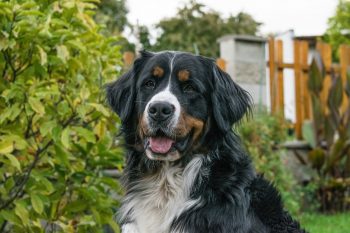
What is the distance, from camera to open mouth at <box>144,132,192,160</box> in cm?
379

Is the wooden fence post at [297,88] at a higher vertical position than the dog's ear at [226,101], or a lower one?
lower

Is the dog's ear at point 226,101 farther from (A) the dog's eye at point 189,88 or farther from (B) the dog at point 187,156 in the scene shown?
(A) the dog's eye at point 189,88

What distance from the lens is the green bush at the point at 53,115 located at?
13.8ft

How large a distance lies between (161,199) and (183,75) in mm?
808

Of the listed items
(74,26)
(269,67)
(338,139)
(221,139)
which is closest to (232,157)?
(221,139)

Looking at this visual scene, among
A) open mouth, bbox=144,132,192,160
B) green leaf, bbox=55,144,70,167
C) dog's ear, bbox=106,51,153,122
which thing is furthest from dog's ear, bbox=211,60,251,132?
green leaf, bbox=55,144,70,167

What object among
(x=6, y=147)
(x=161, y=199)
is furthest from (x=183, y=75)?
(x=6, y=147)

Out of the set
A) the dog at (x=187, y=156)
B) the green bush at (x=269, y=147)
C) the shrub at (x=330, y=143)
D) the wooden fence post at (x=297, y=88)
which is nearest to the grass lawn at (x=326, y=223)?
the green bush at (x=269, y=147)

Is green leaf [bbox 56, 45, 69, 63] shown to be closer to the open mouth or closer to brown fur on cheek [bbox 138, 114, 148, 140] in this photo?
brown fur on cheek [bbox 138, 114, 148, 140]

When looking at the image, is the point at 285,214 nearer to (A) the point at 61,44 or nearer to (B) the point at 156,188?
(B) the point at 156,188

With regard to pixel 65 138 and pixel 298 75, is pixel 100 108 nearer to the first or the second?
pixel 65 138

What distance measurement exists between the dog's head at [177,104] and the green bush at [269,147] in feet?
12.5

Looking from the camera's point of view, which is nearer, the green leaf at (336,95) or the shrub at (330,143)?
the shrub at (330,143)

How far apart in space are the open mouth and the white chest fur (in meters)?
0.17
